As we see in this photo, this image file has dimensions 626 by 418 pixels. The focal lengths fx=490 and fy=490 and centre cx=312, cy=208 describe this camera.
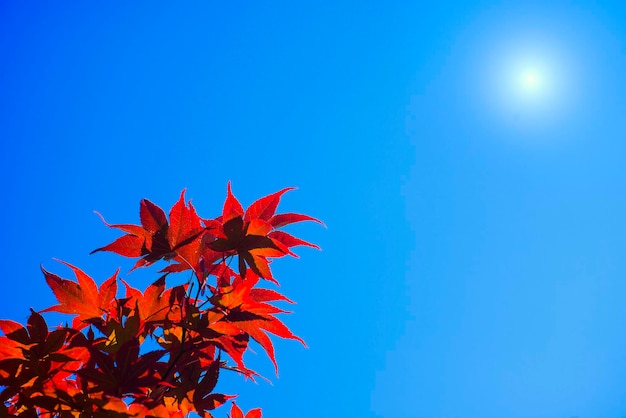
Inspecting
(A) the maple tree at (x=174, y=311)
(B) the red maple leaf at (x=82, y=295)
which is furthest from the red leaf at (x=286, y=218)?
(B) the red maple leaf at (x=82, y=295)

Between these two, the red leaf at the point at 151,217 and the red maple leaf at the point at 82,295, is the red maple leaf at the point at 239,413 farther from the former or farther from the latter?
the red leaf at the point at 151,217

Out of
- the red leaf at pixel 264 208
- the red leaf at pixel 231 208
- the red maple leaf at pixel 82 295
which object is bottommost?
the red maple leaf at pixel 82 295

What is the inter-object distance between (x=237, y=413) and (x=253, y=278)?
1.69 ft

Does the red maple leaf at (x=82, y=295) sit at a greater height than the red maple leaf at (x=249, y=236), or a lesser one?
lesser

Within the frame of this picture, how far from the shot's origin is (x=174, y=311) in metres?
1.38

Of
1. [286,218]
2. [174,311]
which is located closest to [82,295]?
[174,311]

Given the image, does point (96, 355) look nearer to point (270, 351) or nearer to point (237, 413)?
point (270, 351)

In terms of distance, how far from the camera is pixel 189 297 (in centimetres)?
140

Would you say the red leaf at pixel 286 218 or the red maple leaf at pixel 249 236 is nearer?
the red maple leaf at pixel 249 236

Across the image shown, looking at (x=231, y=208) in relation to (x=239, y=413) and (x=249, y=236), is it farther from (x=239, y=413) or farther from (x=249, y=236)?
(x=239, y=413)

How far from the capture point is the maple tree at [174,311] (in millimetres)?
1296

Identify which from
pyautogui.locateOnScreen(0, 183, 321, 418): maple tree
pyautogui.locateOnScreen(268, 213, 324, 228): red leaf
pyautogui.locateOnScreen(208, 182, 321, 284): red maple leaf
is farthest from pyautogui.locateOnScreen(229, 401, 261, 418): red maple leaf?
pyautogui.locateOnScreen(268, 213, 324, 228): red leaf

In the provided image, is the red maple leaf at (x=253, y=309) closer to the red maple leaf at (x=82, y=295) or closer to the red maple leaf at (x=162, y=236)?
the red maple leaf at (x=162, y=236)

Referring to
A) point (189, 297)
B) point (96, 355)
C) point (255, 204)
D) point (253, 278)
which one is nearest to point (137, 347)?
point (96, 355)
